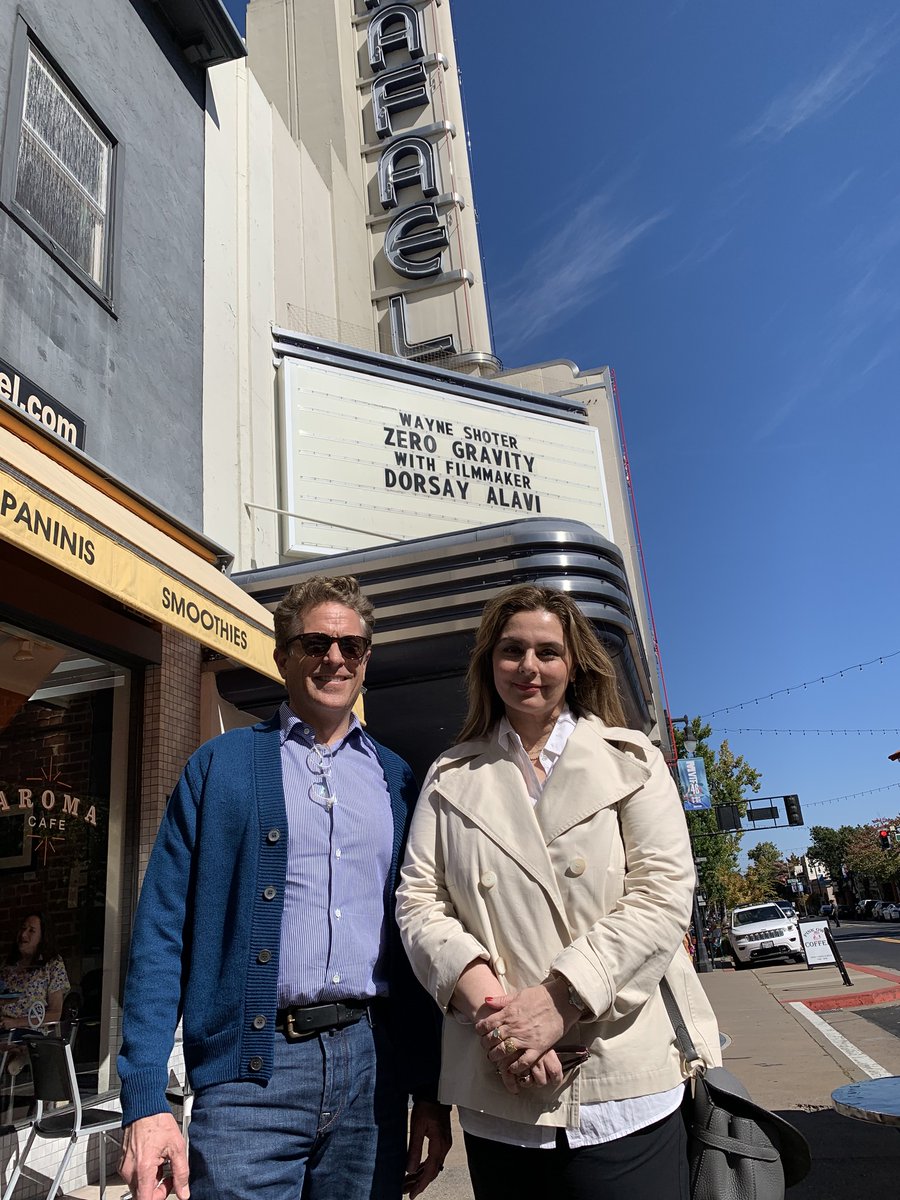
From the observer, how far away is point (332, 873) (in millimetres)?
2043

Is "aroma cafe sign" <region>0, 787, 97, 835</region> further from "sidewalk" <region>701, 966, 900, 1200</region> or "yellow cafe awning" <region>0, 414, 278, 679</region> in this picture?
"sidewalk" <region>701, 966, 900, 1200</region>

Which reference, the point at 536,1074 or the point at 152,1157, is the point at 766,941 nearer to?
the point at 536,1074

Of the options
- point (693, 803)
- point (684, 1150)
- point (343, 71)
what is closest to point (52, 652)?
point (684, 1150)

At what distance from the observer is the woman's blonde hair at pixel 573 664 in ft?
7.20

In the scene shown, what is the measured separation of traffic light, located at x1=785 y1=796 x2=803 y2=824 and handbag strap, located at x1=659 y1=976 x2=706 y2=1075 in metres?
34.7

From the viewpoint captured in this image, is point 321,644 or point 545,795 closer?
point 545,795

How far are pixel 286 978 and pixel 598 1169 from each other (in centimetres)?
73

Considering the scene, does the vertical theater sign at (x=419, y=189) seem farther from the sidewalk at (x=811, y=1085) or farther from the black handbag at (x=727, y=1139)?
the black handbag at (x=727, y=1139)

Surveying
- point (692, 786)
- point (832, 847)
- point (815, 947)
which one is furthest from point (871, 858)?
point (815, 947)

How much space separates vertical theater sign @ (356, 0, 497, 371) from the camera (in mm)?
15273

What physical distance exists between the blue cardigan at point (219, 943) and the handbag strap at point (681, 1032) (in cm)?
60

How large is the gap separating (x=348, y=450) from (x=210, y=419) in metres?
1.43

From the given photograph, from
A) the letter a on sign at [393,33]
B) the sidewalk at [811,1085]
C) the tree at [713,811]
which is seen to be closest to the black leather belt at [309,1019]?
the sidewalk at [811,1085]

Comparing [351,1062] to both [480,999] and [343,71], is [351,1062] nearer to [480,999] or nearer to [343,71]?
[480,999]
